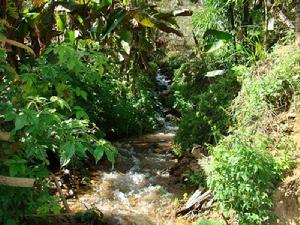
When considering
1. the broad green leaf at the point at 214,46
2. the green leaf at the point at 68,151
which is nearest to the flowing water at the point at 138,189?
the broad green leaf at the point at 214,46

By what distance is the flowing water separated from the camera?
4852mm

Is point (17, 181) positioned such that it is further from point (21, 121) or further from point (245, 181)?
point (245, 181)

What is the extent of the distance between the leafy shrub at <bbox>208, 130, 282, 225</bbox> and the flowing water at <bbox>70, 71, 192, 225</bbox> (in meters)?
0.85

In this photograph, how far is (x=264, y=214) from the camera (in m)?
→ 4.02

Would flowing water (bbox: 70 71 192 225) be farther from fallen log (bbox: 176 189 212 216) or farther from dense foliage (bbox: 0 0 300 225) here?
dense foliage (bbox: 0 0 300 225)

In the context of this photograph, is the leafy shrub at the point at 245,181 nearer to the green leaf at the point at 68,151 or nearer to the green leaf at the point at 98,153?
the green leaf at the point at 98,153

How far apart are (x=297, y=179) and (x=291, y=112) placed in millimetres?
1050

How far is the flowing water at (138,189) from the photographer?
15.9 feet

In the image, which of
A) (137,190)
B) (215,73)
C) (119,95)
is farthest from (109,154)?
(119,95)

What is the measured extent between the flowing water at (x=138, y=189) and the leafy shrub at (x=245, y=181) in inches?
33.5

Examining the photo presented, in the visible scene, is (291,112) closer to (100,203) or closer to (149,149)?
(100,203)

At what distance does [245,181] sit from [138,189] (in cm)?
209

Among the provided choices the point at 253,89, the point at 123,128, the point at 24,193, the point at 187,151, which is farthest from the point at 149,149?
the point at 24,193

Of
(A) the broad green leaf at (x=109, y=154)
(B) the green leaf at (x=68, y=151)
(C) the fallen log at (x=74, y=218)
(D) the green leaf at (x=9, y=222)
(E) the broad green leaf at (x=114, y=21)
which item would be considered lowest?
(C) the fallen log at (x=74, y=218)
